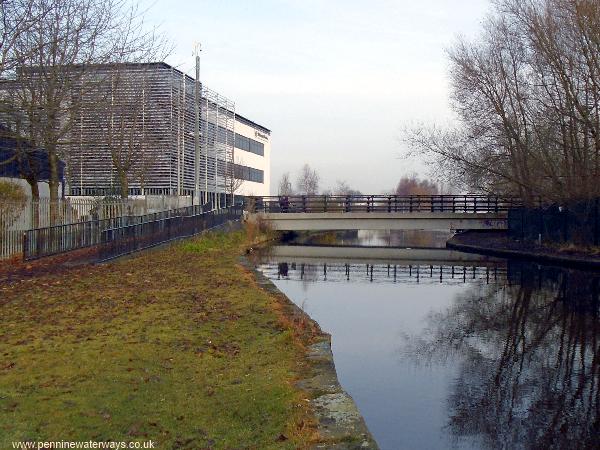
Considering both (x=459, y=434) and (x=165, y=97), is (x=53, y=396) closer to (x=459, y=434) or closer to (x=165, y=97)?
(x=459, y=434)

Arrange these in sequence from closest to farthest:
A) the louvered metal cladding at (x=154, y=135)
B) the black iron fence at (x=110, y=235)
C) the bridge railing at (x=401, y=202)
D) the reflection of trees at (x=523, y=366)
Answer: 1. the reflection of trees at (x=523, y=366)
2. the black iron fence at (x=110, y=235)
3. the louvered metal cladding at (x=154, y=135)
4. the bridge railing at (x=401, y=202)

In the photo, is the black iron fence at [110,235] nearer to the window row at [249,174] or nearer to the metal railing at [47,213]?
the metal railing at [47,213]

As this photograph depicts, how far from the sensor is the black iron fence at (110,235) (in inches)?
750

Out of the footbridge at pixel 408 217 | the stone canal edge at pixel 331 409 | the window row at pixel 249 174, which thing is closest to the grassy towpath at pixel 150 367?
the stone canal edge at pixel 331 409

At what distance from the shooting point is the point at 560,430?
648 centimetres

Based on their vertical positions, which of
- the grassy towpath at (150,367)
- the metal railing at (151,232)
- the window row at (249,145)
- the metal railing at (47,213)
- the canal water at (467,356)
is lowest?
the canal water at (467,356)

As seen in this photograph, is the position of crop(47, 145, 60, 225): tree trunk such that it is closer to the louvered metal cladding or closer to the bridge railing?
the louvered metal cladding

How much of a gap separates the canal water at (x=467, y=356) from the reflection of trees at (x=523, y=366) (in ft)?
0.05

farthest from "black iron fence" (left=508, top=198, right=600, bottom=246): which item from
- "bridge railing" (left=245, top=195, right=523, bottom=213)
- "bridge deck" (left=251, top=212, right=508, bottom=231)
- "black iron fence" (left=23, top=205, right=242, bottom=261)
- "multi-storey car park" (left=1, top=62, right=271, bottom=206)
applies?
"multi-storey car park" (left=1, top=62, right=271, bottom=206)

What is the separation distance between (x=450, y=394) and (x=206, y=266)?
1288cm

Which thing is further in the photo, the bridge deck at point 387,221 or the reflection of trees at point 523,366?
the bridge deck at point 387,221

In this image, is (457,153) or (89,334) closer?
(89,334)

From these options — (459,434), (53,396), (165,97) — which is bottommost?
(459,434)

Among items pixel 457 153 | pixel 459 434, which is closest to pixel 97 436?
pixel 459 434
